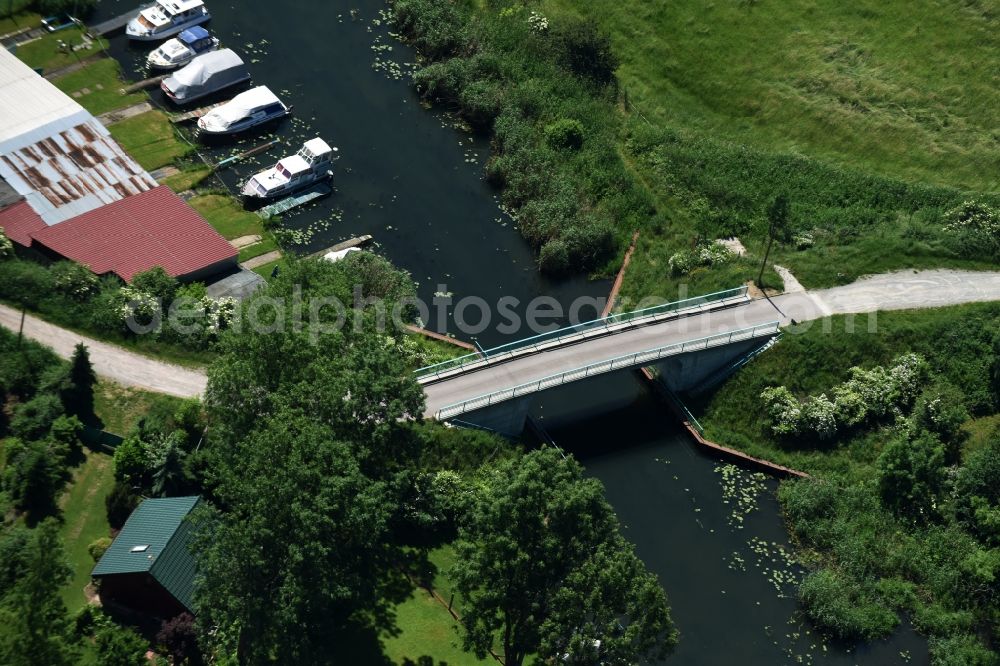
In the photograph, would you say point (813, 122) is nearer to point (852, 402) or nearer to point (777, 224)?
point (777, 224)

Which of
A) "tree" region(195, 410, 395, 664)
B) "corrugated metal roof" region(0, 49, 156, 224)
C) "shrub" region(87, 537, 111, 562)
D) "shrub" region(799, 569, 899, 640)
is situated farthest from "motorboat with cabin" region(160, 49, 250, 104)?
"shrub" region(799, 569, 899, 640)

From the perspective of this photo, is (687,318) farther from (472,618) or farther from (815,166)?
(472,618)

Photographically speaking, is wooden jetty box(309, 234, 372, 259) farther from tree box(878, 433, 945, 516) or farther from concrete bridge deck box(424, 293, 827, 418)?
tree box(878, 433, 945, 516)

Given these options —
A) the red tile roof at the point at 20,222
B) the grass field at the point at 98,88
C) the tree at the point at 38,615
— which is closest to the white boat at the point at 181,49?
the grass field at the point at 98,88

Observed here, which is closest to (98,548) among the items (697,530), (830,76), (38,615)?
(38,615)

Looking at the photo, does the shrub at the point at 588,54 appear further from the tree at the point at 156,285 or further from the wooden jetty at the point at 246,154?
the tree at the point at 156,285

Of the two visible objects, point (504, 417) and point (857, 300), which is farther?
point (857, 300)
